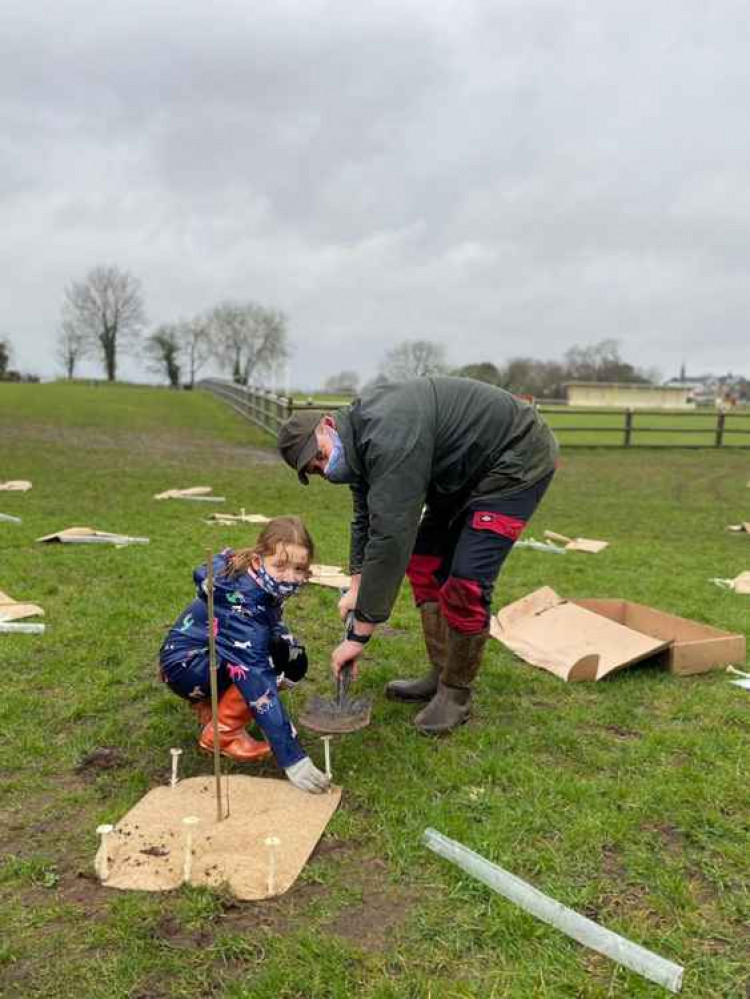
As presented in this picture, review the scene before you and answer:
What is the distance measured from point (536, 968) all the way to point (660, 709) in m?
2.08

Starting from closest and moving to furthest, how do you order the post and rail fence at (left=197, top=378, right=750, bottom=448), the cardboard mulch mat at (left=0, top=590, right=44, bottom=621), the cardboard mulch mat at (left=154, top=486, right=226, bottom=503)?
the cardboard mulch mat at (left=0, top=590, right=44, bottom=621), the cardboard mulch mat at (left=154, top=486, right=226, bottom=503), the post and rail fence at (left=197, top=378, right=750, bottom=448)

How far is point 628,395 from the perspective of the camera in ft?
228

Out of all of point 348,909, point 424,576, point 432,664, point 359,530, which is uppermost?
point 359,530

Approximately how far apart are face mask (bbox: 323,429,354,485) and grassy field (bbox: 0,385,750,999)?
1.25 metres

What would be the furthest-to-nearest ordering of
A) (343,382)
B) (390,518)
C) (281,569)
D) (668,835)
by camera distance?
(343,382)
(281,569)
(390,518)
(668,835)

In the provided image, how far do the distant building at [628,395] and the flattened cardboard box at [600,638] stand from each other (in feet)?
199

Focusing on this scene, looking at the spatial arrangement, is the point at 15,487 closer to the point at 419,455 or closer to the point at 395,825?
the point at 419,455

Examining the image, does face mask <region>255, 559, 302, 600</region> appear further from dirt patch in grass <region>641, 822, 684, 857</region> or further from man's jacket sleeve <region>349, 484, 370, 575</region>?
dirt patch in grass <region>641, 822, 684, 857</region>

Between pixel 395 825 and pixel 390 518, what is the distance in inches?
44.6

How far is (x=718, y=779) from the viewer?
3.23 metres

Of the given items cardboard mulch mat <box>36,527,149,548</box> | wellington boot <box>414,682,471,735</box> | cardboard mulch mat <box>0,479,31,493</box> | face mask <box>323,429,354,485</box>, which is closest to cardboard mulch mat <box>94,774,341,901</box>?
wellington boot <box>414,682,471,735</box>

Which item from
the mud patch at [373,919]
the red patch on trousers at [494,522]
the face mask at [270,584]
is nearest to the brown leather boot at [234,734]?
the face mask at [270,584]

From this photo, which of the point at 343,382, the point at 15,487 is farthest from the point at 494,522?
the point at 343,382

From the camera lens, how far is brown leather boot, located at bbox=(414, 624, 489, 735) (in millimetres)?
3637
